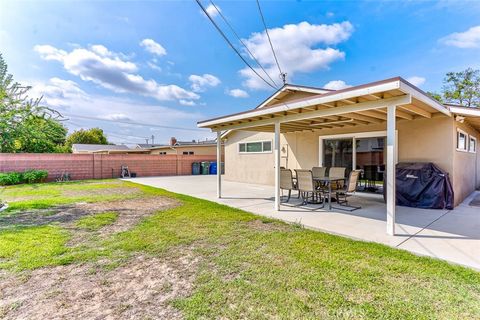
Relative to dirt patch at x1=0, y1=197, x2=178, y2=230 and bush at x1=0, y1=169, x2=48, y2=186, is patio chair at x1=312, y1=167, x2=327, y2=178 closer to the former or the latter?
dirt patch at x1=0, y1=197, x2=178, y2=230

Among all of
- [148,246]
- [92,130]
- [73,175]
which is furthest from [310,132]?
[92,130]

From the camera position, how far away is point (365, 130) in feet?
27.1

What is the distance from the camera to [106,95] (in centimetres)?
2031

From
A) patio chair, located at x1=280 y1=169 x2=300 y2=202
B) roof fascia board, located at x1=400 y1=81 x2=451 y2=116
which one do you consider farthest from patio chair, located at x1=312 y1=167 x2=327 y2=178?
roof fascia board, located at x1=400 y1=81 x2=451 y2=116

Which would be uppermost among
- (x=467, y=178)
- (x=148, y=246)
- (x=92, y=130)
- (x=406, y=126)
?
(x=92, y=130)

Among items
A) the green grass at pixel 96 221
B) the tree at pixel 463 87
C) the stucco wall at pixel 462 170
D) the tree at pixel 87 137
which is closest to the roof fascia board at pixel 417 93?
the stucco wall at pixel 462 170

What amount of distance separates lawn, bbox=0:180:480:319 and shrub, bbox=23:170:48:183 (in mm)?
10654

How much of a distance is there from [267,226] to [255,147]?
25.2ft

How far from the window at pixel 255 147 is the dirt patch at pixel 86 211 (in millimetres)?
5537

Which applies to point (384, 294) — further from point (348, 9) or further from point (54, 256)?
point (348, 9)

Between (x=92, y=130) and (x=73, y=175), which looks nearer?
(x=73, y=175)

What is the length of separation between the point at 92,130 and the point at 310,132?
138ft

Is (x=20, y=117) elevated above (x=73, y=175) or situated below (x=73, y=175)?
above

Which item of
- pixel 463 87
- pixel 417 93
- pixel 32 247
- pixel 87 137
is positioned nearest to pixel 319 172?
pixel 417 93
